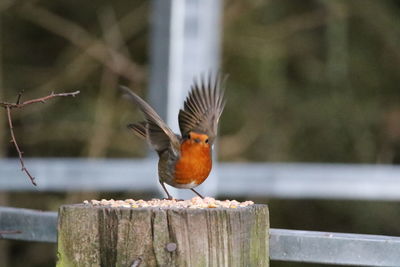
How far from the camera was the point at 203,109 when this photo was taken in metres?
3.60

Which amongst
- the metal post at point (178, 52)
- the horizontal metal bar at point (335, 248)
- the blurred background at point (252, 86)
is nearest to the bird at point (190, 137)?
the horizontal metal bar at point (335, 248)

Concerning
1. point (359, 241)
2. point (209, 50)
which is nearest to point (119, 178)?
point (209, 50)

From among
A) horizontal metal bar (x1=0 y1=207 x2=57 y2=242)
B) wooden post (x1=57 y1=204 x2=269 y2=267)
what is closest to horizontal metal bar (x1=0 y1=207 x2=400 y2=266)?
wooden post (x1=57 y1=204 x2=269 y2=267)

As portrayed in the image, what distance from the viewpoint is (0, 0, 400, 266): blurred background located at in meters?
8.94

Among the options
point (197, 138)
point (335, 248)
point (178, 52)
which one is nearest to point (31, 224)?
point (197, 138)

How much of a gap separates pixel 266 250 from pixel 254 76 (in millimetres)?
7344

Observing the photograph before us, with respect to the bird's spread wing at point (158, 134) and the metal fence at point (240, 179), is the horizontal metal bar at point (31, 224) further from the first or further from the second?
the metal fence at point (240, 179)

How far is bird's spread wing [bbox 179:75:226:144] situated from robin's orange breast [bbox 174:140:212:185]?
0.13 meters

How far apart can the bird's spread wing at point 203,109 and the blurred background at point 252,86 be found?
16.7 ft

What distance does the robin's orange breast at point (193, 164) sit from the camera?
331cm

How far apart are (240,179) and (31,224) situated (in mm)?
2187

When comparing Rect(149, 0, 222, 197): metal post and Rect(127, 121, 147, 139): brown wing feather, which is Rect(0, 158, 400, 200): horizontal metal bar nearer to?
Rect(149, 0, 222, 197): metal post

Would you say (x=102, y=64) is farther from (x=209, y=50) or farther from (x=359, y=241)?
(x=359, y=241)

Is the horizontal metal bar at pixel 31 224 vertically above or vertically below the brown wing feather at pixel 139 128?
below
